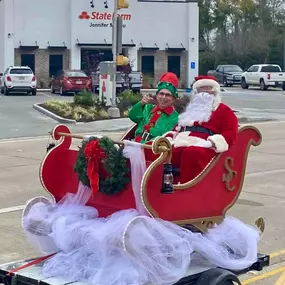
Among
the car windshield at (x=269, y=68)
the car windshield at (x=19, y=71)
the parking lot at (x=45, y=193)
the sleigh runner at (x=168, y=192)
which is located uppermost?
the car windshield at (x=269, y=68)

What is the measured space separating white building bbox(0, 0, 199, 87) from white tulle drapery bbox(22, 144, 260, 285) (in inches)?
1482

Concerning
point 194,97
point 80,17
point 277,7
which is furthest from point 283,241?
point 277,7

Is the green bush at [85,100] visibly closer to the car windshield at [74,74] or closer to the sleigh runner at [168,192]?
the car windshield at [74,74]

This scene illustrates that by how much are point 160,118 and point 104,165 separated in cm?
92

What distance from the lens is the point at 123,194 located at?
194 inches

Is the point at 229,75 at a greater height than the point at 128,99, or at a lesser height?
greater

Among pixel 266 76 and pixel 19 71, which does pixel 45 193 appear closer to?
pixel 19 71

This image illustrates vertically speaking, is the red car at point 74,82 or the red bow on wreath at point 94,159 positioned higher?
the red car at point 74,82

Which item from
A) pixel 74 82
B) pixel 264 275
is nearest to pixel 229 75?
pixel 74 82

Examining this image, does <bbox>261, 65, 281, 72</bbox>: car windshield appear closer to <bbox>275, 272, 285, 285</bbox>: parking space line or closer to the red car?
the red car

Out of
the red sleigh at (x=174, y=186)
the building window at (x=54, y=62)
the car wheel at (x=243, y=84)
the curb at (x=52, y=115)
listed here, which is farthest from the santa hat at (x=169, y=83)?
the car wheel at (x=243, y=84)

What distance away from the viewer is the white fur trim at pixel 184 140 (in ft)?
17.3

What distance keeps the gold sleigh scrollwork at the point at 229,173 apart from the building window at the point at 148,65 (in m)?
41.5

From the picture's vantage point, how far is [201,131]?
548cm
